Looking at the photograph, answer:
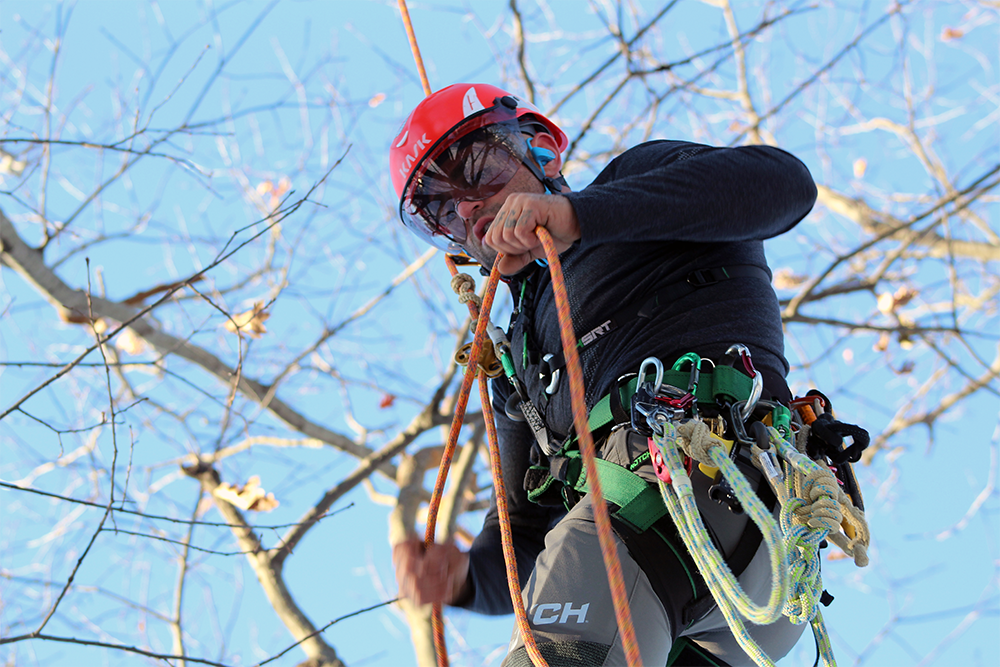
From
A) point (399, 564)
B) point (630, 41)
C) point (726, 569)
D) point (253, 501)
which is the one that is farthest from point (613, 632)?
point (630, 41)

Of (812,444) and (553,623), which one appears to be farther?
(812,444)

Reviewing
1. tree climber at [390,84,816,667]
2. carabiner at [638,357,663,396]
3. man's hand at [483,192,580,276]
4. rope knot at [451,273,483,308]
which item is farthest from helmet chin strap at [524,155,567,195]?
carabiner at [638,357,663,396]

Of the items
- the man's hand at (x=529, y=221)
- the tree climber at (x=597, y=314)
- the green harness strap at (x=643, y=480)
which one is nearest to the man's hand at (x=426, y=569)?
the tree climber at (x=597, y=314)

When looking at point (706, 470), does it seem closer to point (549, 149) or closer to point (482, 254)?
point (482, 254)

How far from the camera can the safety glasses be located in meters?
1.91

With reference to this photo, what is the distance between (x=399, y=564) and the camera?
1580 millimetres

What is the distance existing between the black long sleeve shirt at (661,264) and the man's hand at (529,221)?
26mm

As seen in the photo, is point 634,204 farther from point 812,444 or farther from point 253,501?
point 253,501

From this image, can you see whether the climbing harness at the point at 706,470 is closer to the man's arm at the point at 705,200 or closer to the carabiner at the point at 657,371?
the carabiner at the point at 657,371

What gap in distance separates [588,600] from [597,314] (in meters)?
0.64

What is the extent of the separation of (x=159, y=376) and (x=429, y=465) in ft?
6.24

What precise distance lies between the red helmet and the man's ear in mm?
66

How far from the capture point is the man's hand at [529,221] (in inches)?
54.5

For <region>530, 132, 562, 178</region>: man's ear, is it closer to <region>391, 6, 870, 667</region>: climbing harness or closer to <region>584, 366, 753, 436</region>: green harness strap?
<region>391, 6, 870, 667</region>: climbing harness
